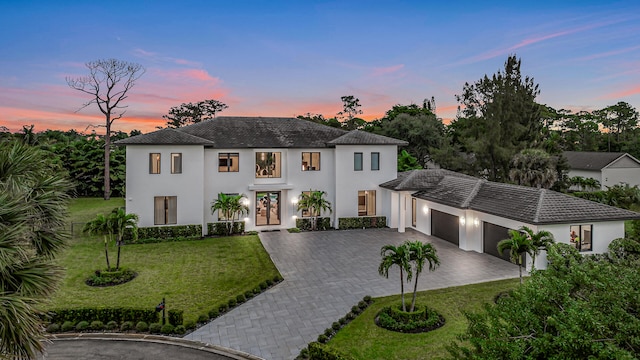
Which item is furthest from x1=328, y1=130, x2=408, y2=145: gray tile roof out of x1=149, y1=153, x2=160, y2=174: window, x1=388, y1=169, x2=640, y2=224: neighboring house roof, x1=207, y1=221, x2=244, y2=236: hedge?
x1=149, y1=153, x2=160, y2=174: window

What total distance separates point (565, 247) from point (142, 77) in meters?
33.7

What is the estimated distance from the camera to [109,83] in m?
31.7

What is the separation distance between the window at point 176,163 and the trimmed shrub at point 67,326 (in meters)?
12.2

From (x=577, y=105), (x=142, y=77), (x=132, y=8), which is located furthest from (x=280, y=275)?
(x=577, y=105)

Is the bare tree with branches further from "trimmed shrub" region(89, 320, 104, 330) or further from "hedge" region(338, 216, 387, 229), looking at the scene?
"trimmed shrub" region(89, 320, 104, 330)

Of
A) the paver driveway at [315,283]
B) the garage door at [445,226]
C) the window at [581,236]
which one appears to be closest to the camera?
the paver driveway at [315,283]

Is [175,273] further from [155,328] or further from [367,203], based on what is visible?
[367,203]

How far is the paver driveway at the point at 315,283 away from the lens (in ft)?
31.0

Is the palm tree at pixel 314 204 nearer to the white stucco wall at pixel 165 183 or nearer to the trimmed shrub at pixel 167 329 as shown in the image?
the white stucco wall at pixel 165 183

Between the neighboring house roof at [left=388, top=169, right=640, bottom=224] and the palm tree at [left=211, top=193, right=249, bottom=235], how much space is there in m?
9.77

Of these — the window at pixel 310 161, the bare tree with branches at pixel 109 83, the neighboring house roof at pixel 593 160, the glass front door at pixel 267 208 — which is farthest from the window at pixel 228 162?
the neighboring house roof at pixel 593 160

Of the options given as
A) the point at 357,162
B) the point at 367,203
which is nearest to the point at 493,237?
the point at 367,203

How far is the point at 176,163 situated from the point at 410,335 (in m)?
16.9

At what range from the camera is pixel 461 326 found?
9.81m
